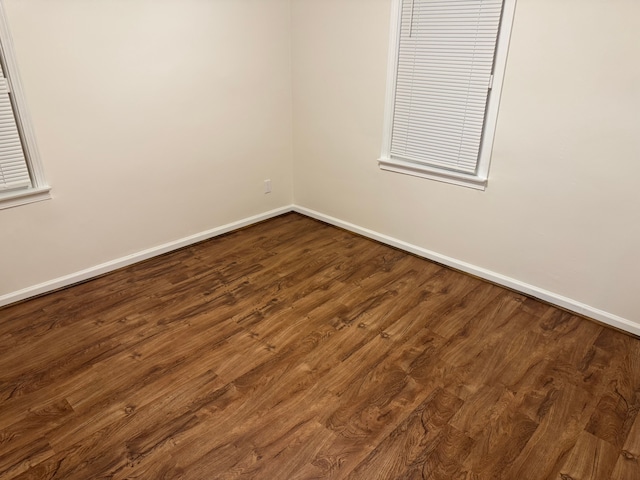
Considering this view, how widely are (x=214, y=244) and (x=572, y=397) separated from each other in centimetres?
265

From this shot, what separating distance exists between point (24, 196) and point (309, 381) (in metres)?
2.02

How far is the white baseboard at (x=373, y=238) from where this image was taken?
8.70 ft

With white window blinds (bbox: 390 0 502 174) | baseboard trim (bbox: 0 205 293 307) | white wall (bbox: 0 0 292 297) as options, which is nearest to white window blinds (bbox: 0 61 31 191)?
white wall (bbox: 0 0 292 297)

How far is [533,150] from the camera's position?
264cm

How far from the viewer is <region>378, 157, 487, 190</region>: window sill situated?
2.93 meters

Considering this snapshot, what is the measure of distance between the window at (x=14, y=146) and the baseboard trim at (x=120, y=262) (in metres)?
0.56

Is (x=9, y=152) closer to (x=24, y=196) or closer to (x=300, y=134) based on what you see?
(x=24, y=196)

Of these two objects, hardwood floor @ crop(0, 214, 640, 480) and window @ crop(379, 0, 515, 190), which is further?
window @ crop(379, 0, 515, 190)

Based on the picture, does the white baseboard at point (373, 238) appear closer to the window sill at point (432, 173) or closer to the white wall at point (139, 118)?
the white wall at point (139, 118)

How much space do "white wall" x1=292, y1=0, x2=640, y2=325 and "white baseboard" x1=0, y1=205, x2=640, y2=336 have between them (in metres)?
0.05

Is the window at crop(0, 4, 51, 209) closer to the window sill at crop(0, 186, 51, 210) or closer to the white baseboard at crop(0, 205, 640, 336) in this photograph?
the window sill at crop(0, 186, 51, 210)

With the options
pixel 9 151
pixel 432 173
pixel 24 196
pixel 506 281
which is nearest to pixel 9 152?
pixel 9 151

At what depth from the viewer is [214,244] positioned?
11.7 feet

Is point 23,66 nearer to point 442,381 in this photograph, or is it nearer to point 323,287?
point 323,287
